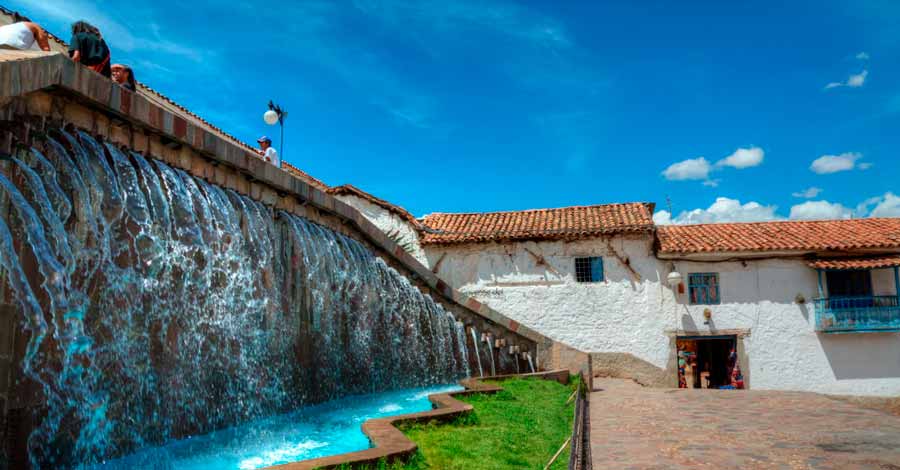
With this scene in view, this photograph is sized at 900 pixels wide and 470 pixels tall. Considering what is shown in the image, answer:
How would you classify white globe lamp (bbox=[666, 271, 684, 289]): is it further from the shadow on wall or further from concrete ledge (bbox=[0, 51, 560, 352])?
concrete ledge (bbox=[0, 51, 560, 352])

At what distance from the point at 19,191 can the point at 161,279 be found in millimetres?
1873

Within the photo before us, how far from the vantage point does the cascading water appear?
5039 mm

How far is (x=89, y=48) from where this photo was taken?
651 cm

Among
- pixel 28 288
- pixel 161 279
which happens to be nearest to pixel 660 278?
pixel 161 279

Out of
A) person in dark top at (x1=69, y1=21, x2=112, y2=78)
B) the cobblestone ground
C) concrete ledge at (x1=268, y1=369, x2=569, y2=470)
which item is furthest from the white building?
person in dark top at (x1=69, y1=21, x2=112, y2=78)

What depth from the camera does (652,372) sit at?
17.6 meters

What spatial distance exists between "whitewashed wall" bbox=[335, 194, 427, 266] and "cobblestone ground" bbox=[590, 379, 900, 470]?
8593mm

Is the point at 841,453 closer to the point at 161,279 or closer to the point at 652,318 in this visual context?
the point at 161,279

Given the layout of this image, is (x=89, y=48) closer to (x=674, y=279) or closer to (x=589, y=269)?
(x=589, y=269)

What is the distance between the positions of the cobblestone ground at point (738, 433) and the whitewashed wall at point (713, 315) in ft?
15.4

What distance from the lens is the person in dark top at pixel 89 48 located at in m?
6.45

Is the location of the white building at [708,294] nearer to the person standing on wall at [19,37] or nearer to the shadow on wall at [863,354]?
the shadow on wall at [863,354]

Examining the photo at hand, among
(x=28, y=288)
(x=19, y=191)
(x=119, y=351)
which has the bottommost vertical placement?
(x=119, y=351)

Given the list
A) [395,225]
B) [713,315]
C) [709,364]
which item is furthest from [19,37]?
[709,364]
